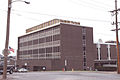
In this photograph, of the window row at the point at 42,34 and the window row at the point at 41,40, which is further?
the window row at the point at 42,34

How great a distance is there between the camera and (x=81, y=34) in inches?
2982

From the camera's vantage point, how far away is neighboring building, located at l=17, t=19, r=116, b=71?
233 feet

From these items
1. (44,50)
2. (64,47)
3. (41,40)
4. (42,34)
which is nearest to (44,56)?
(44,50)

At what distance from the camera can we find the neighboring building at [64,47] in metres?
70.9

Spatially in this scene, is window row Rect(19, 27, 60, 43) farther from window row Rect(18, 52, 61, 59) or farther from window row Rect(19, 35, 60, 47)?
window row Rect(18, 52, 61, 59)

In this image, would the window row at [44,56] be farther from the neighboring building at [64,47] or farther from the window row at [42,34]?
the window row at [42,34]

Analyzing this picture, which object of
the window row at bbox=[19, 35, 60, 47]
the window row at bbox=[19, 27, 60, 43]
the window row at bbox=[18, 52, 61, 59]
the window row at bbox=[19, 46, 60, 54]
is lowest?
the window row at bbox=[18, 52, 61, 59]

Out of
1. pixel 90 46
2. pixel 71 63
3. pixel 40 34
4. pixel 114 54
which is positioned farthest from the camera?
pixel 114 54

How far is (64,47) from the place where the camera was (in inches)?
2793

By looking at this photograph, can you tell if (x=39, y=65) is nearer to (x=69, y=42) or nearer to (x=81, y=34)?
(x=69, y=42)

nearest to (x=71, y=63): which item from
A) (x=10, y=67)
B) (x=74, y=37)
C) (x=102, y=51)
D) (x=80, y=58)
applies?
(x=80, y=58)

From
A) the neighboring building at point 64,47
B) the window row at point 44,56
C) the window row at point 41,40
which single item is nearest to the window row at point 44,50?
the neighboring building at point 64,47

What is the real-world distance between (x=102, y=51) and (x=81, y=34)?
16247 millimetres

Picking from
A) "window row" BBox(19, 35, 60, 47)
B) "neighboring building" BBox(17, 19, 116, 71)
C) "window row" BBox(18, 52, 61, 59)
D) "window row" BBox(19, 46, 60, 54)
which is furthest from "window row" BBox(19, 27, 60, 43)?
"window row" BBox(18, 52, 61, 59)
